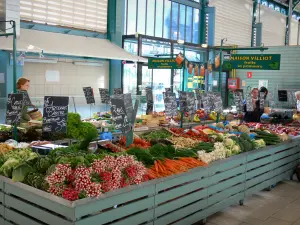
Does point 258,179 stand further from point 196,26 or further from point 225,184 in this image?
point 196,26

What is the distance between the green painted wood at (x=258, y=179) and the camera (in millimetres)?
5912

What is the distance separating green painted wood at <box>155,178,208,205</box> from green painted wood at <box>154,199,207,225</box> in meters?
0.19

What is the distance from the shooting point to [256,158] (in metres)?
Answer: 6.06

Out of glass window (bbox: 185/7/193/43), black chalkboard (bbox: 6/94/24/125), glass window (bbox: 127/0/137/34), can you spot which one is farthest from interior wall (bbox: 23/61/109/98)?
black chalkboard (bbox: 6/94/24/125)

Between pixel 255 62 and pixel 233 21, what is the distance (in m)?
14.5

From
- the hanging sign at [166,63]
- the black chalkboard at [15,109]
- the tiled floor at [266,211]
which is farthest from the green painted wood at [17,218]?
the hanging sign at [166,63]

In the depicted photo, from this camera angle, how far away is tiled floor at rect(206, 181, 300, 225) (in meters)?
5.24

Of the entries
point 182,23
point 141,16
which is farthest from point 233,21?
point 141,16

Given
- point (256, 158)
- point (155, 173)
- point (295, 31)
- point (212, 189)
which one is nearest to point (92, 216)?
point (155, 173)

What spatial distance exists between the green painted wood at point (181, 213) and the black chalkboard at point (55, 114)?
1946mm

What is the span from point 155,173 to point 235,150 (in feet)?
6.16

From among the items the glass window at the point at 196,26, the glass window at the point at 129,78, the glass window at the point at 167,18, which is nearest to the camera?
the glass window at the point at 129,78

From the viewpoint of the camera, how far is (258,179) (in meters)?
6.21

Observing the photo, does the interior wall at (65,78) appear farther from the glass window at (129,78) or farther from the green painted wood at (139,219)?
the green painted wood at (139,219)
